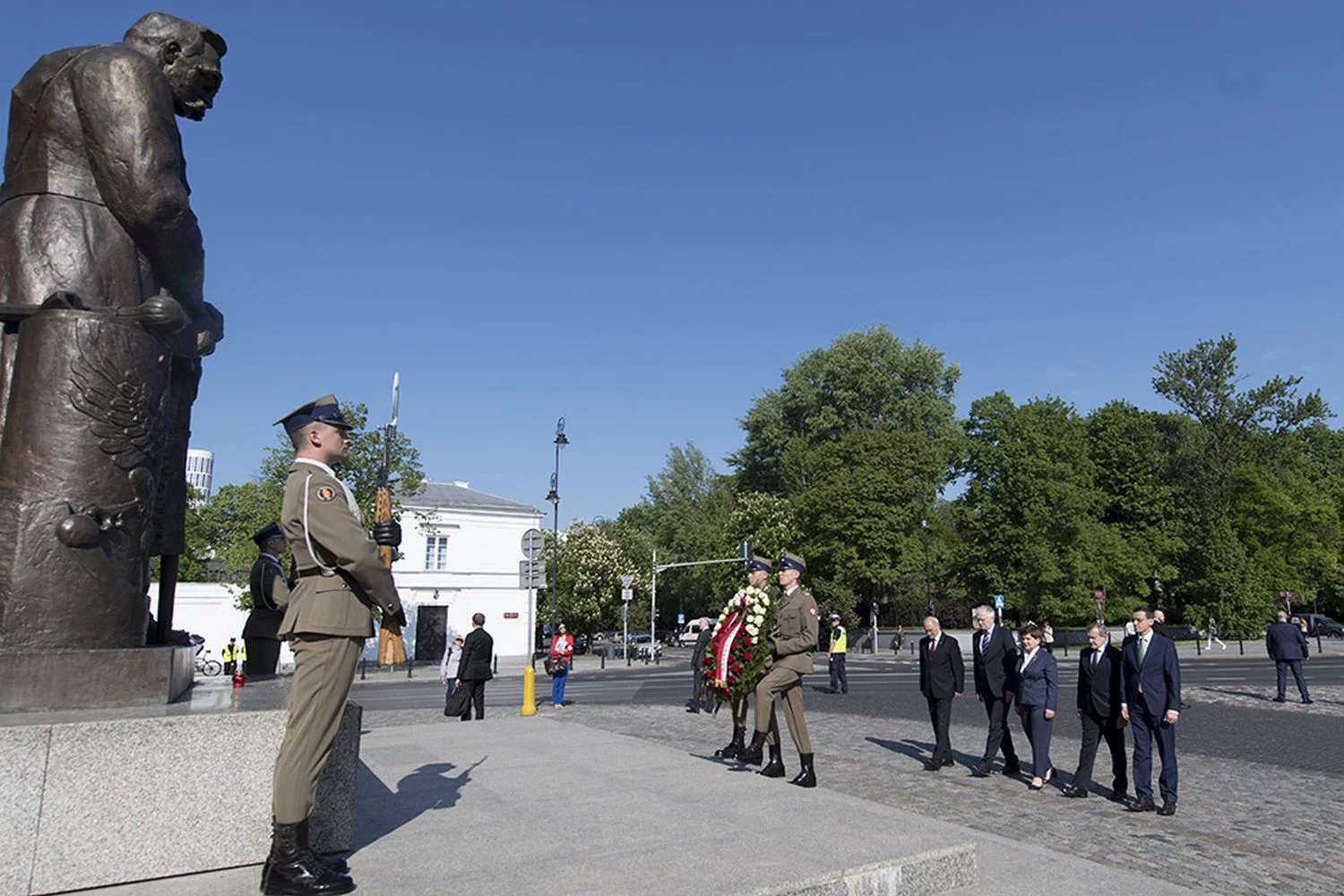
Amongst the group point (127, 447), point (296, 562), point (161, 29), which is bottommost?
point (296, 562)

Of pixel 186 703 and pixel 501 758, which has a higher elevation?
pixel 186 703

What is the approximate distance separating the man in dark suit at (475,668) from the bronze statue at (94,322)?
1025cm

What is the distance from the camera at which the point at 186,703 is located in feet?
14.8

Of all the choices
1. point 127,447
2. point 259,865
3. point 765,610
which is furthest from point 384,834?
point 765,610

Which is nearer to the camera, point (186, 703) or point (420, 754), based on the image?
point (186, 703)

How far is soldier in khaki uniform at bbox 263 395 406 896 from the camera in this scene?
390 centimetres

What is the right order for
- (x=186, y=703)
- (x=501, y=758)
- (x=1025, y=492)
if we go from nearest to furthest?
(x=186, y=703) < (x=501, y=758) < (x=1025, y=492)

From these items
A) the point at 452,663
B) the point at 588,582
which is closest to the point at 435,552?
the point at 588,582

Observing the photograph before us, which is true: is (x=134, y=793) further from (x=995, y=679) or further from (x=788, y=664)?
(x=995, y=679)

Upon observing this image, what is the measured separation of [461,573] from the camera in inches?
2100

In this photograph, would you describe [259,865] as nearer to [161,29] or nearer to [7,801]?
[7,801]

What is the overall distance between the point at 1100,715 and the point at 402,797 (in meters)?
6.94

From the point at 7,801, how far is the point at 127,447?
63.2 inches

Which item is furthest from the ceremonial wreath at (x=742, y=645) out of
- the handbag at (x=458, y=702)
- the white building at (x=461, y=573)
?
the white building at (x=461, y=573)
